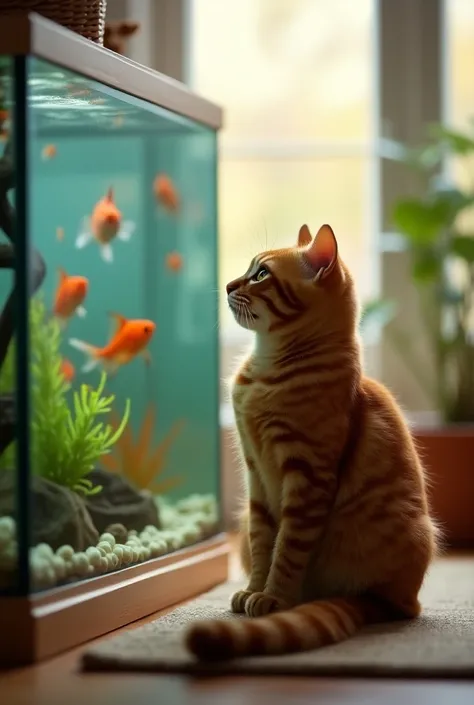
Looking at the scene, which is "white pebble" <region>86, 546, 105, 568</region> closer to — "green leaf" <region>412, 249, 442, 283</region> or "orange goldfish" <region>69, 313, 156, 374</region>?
"orange goldfish" <region>69, 313, 156, 374</region>

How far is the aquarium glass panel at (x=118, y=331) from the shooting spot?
5.84ft

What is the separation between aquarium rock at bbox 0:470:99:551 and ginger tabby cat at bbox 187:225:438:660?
0.29 m

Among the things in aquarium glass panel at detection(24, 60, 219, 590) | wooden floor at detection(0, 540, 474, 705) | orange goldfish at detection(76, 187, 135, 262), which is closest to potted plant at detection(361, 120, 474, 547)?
aquarium glass panel at detection(24, 60, 219, 590)

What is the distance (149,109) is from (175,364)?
540 mm

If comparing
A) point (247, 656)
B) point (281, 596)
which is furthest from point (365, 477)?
point (247, 656)

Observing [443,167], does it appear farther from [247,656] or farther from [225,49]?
[247,656]

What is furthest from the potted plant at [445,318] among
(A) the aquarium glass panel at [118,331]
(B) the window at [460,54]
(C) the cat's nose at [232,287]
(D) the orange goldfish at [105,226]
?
(C) the cat's nose at [232,287]

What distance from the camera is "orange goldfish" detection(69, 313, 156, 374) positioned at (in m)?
2.11

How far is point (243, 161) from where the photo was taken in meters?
3.39

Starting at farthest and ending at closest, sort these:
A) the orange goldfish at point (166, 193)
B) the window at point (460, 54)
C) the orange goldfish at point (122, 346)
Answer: the window at point (460, 54) < the orange goldfish at point (166, 193) < the orange goldfish at point (122, 346)

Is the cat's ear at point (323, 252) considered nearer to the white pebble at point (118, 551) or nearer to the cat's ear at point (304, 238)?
the cat's ear at point (304, 238)

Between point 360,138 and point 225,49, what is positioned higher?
point 225,49

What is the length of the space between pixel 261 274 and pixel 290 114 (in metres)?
1.54

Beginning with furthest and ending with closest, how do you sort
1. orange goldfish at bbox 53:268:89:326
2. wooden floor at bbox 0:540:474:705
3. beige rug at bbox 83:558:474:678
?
1. orange goldfish at bbox 53:268:89:326
2. beige rug at bbox 83:558:474:678
3. wooden floor at bbox 0:540:474:705
